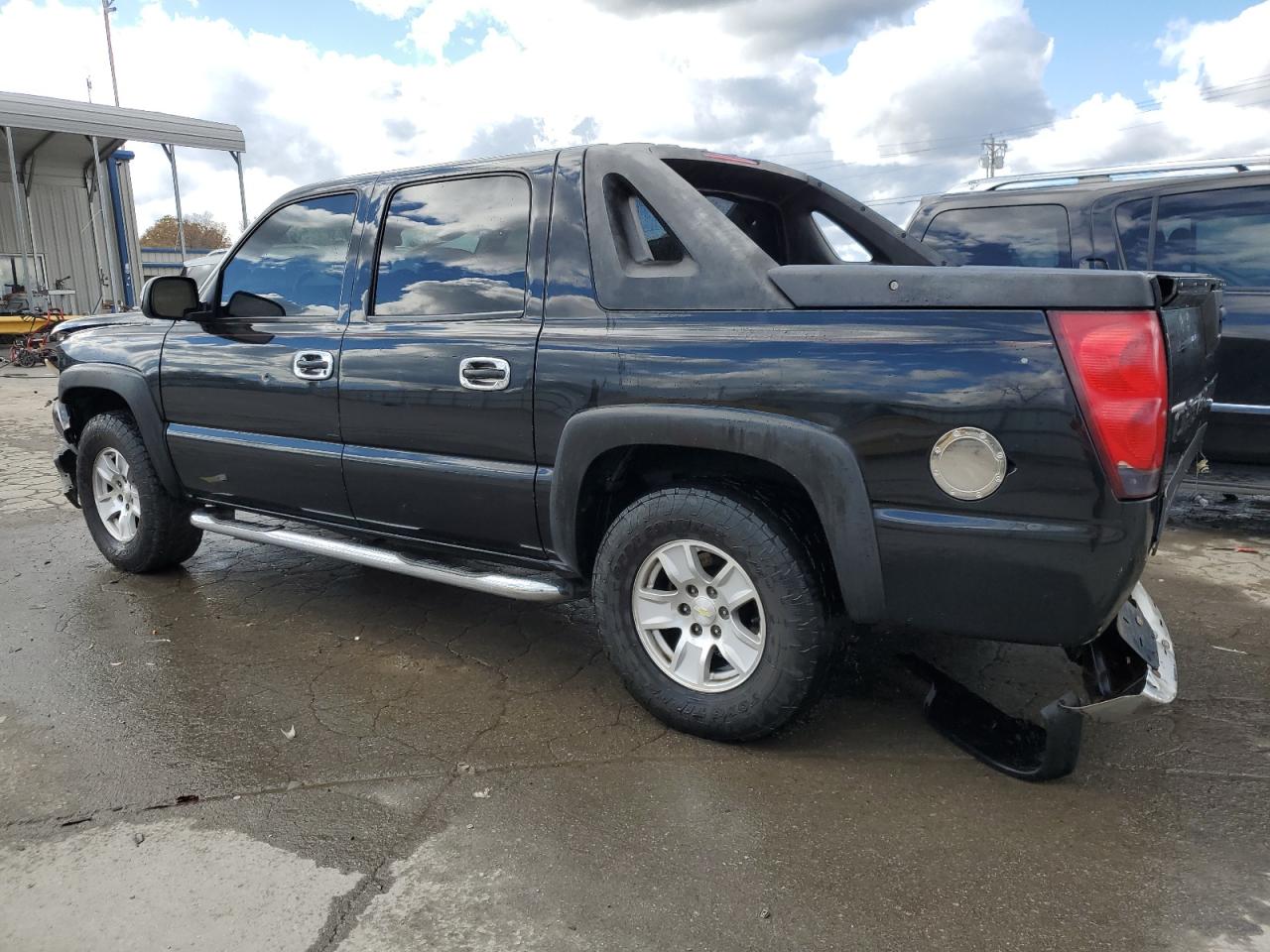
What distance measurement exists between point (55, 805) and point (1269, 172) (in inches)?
230

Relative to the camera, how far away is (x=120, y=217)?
23.5 m

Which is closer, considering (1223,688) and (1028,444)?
(1028,444)

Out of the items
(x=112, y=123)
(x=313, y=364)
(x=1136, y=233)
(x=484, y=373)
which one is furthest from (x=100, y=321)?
(x=112, y=123)

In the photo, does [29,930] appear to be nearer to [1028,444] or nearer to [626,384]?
[626,384]

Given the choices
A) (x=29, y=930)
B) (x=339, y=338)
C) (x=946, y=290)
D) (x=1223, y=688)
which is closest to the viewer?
(x=29, y=930)

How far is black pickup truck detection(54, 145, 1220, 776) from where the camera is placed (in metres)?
2.28

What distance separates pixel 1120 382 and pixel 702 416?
3.50ft

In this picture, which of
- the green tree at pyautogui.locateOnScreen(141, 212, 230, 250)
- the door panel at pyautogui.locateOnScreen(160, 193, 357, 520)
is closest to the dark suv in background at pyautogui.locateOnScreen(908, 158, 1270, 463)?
the door panel at pyautogui.locateOnScreen(160, 193, 357, 520)

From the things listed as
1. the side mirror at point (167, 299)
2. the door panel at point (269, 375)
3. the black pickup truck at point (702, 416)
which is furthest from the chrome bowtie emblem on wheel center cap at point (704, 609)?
the side mirror at point (167, 299)

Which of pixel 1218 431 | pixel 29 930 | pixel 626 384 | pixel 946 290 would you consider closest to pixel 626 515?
pixel 626 384

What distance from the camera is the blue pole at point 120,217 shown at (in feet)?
76.3

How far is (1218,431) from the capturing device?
492 cm

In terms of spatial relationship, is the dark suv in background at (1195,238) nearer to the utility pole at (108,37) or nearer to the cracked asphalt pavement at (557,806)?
the cracked asphalt pavement at (557,806)

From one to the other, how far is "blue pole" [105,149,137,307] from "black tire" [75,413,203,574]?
2176 cm
